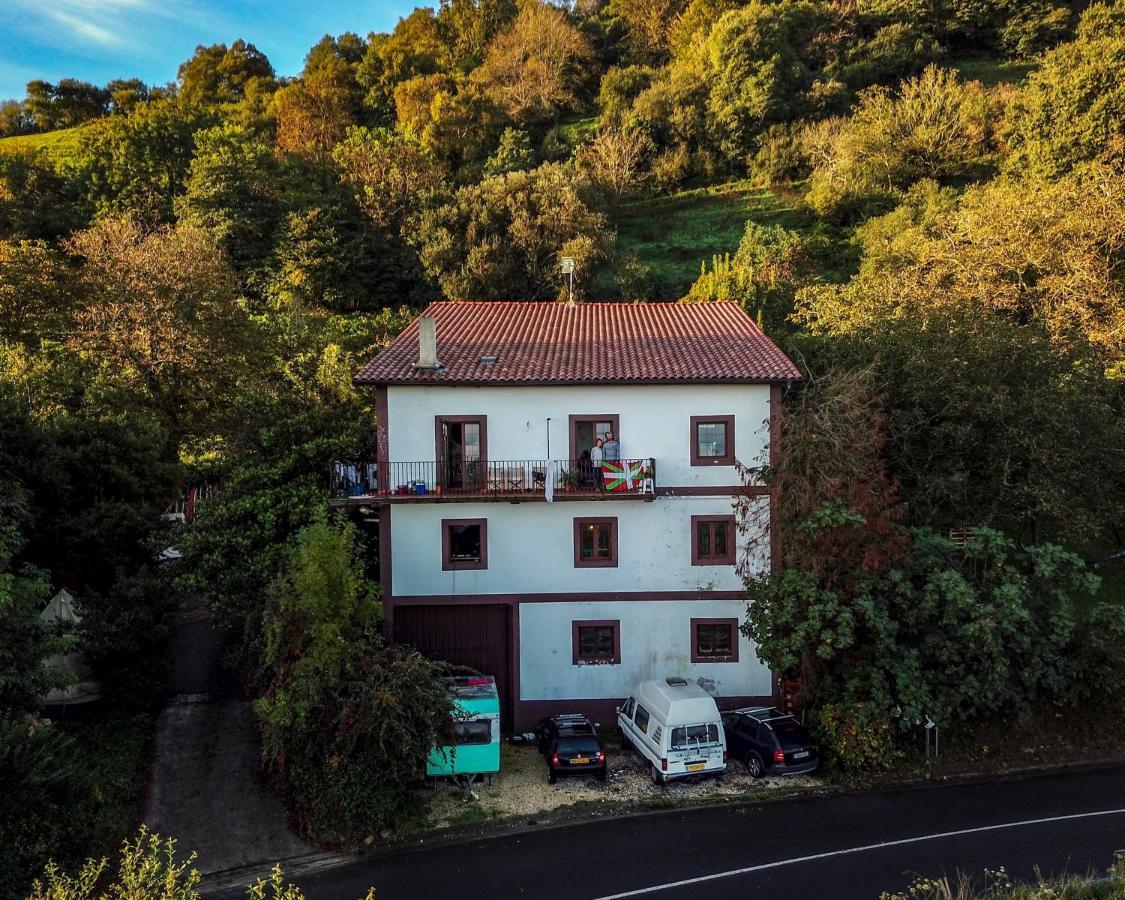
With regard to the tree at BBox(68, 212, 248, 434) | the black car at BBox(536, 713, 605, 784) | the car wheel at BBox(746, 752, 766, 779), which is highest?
the tree at BBox(68, 212, 248, 434)

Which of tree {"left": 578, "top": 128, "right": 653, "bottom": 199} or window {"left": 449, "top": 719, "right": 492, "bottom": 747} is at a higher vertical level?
tree {"left": 578, "top": 128, "right": 653, "bottom": 199}

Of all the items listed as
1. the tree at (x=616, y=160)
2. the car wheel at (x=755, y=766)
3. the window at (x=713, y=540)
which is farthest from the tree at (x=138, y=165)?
the car wheel at (x=755, y=766)

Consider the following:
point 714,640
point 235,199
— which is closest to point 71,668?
point 714,640

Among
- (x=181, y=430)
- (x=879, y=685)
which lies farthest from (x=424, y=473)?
(x=181, y=430)

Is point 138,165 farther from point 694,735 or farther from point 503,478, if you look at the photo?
point 694,735

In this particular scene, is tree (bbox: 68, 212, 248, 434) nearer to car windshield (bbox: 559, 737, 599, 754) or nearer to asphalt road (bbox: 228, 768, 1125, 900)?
car windshield (bbox: 559, 737, 599, 754)

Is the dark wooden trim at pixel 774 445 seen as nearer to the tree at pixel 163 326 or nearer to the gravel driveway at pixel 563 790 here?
the gravel driveway at pixel 563 790

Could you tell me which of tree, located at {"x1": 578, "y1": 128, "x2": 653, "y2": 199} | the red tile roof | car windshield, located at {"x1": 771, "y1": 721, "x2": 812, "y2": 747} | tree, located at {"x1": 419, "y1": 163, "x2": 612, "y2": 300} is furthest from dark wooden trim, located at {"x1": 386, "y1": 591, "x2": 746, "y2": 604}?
tree, located at {"x1": 578, "y1": 128, "x2": 653, "y2": 199}
